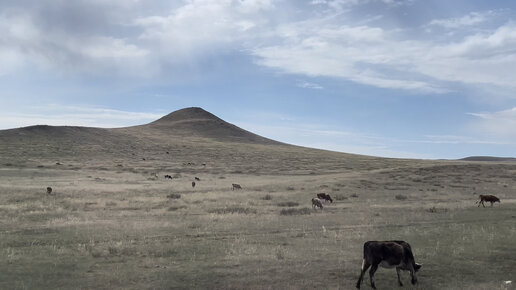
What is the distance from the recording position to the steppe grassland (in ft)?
39.9

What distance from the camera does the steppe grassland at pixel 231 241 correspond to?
479 inches

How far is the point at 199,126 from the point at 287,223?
17024cm

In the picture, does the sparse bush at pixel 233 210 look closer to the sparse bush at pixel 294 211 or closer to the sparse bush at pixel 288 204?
the sparse bush at pixel 294 211

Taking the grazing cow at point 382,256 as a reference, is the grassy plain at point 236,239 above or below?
below

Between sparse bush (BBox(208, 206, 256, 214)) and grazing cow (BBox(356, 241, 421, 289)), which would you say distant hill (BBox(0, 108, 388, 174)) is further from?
grazing cow (BBox(356, 241, 421, 289))

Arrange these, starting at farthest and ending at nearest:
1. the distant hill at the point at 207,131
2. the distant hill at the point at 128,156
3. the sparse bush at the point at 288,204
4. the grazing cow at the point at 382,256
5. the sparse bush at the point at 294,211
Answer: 1. the distant hill at the point at 207,131
2. the distant hill at the point at 128,156
3. the sparse bush at the point at 288,204
4. the sparse bush at the point at 294,211
5. the grazing cow at the point at 382,256

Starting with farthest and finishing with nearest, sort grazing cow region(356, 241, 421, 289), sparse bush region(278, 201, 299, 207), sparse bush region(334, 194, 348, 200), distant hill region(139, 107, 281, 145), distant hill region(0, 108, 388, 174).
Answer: distant hill region(139, 107, 281, 145)
distant hill region(0, 108, 388, 174)
sparse bush region(334, 194, 348, 200)
sparse bush region(278, 201, 299, 207)
grazing cow region(356, 241, 421, 289)

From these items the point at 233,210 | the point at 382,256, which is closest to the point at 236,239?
the point at 382,256

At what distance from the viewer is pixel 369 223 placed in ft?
72.4

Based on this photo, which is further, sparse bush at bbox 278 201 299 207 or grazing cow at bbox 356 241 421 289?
sparse bush at bbox 278 201 299 207

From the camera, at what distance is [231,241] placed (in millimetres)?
17422

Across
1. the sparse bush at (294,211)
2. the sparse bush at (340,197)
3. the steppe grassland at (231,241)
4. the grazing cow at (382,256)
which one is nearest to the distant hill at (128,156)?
the sparse bush at (340,197)

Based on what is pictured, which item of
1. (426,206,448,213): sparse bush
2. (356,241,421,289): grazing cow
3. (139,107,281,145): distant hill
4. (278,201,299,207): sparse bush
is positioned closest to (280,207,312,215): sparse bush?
(278,201,299,207): sparse bush

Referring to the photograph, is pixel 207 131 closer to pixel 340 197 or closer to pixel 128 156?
pixel 128 156
